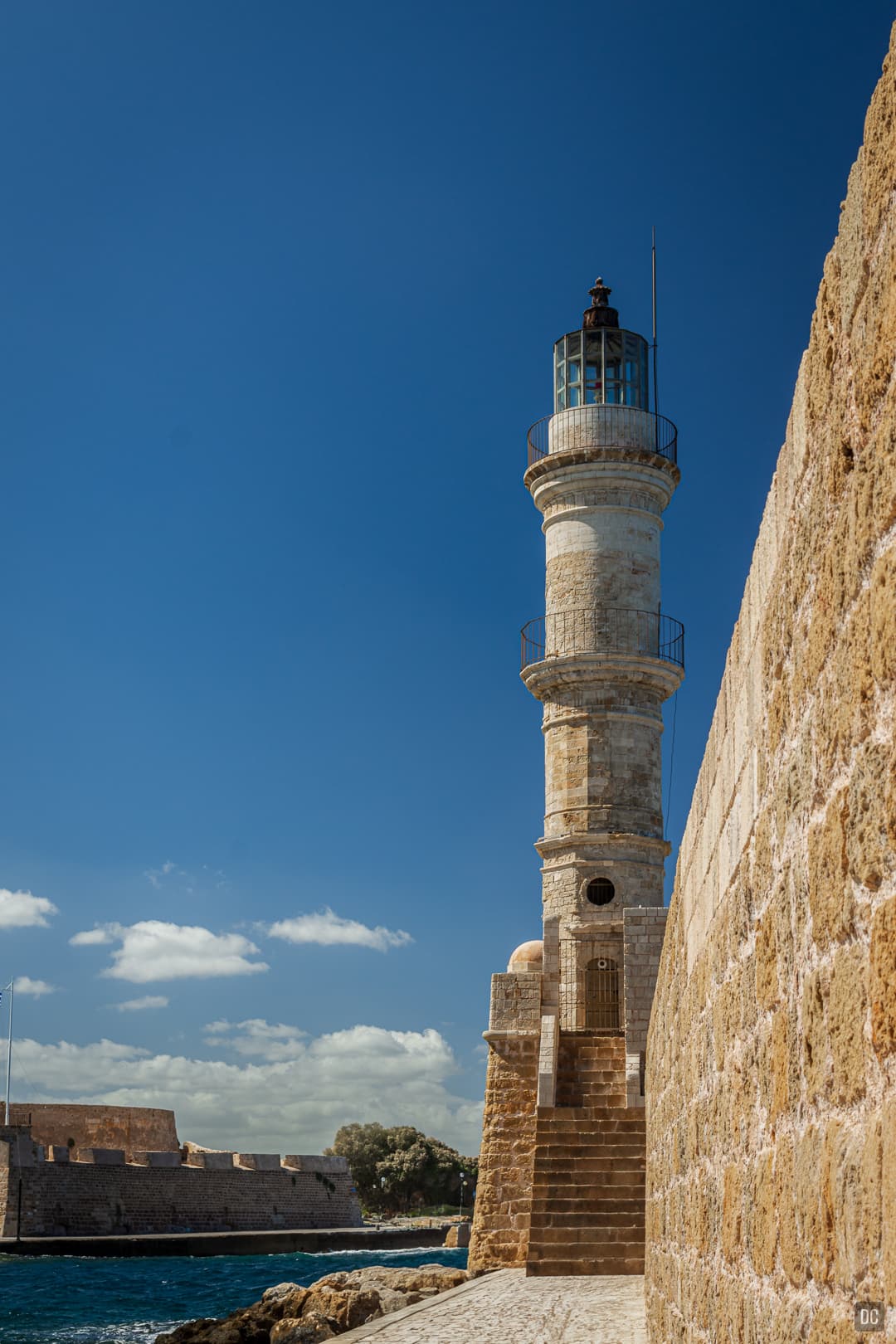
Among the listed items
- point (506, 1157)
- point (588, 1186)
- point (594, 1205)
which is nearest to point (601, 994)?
point (506, 1157)

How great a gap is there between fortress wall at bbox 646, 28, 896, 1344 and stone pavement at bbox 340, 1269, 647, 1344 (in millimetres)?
6217

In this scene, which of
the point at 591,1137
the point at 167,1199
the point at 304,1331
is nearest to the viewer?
the point at 304,1331

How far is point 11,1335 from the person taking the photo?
2222 centimetres

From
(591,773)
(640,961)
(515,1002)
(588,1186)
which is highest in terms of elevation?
(591,773)

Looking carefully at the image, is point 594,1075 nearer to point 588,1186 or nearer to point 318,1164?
point 588,1186

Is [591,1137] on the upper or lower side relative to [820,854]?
lower

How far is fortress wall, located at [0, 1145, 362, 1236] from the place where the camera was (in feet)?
131

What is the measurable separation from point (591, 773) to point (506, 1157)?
669cm

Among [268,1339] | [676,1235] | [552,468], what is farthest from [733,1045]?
[552,468]

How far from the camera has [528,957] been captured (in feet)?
77.8

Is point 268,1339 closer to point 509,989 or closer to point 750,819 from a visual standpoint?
point 509,989

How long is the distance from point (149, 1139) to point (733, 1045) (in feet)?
157

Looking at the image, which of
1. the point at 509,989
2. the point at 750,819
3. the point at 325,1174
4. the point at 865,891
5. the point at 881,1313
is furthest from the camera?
the point at 325,1174

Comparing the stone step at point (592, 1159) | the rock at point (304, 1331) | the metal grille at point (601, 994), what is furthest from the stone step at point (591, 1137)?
the metal grille at point (601, 994)
